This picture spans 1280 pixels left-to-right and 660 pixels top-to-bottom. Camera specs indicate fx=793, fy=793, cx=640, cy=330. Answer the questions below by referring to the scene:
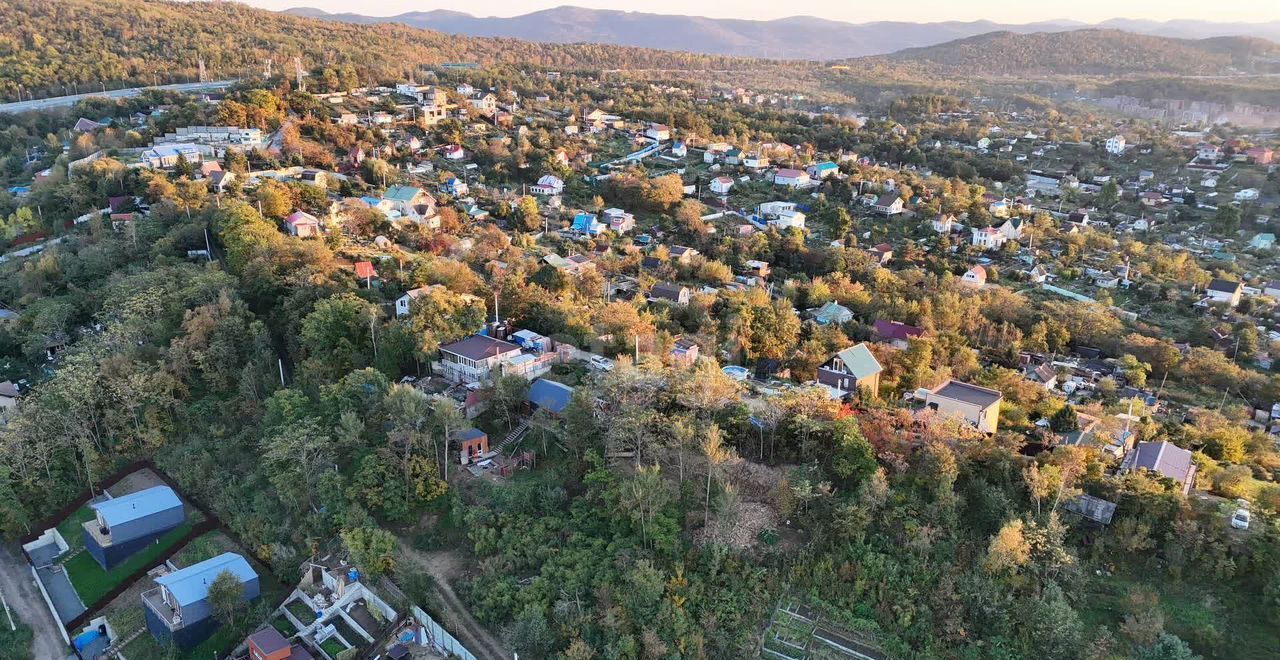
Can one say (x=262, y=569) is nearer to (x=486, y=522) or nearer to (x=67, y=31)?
(x=486, y=522)

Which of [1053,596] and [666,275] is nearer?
[1053,596]

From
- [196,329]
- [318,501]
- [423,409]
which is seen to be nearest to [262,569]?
[318,501]

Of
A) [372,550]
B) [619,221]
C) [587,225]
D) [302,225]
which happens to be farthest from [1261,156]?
[372,550]

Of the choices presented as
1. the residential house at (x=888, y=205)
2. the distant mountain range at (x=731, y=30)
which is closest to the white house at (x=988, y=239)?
the residential house at (x=888, y=205)

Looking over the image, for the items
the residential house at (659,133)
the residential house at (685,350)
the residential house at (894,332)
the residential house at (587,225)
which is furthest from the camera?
the residential house at (659,133)

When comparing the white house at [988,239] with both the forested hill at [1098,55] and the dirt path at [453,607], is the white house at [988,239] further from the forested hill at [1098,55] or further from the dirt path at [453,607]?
the forested hill at [1098,55]

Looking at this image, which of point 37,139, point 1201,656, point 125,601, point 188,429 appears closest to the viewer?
point 1201,656

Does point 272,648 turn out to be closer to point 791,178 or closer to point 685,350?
point 685,350

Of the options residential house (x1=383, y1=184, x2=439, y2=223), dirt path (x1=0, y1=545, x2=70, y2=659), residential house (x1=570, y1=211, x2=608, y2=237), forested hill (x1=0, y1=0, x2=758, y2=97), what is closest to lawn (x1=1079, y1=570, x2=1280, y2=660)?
dirt path (x1=0, y1=545, x2=70, y2=659)
